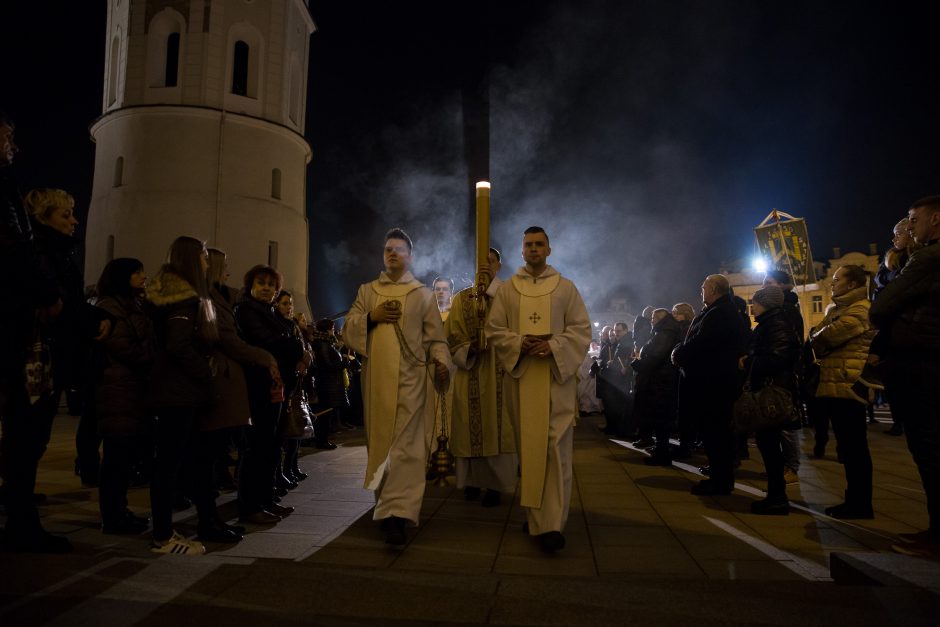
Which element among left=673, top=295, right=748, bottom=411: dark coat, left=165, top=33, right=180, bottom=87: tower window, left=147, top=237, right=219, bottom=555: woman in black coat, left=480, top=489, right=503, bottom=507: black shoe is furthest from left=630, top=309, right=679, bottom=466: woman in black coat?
left=165, top=33, right=180, bottom=87: tower window

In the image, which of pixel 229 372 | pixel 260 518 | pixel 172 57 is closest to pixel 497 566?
pixel 260 518

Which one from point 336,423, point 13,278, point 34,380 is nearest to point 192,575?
point 34,380

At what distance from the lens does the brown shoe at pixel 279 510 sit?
5.05 metres

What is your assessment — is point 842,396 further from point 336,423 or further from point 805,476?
point 336,423

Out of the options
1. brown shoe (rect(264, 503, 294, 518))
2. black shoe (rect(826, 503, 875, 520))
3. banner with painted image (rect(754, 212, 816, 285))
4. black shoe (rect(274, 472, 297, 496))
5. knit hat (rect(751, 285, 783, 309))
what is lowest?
black shoe (rect(826, 503, 875, 520))

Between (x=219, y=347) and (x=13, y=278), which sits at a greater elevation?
(x=13, y=278)

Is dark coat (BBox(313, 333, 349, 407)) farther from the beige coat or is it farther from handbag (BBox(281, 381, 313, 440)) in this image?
the beige coat

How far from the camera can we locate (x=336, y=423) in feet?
36.9

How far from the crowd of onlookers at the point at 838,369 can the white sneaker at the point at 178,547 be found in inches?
163

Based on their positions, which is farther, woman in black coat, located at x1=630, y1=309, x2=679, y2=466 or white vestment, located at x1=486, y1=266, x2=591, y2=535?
woman in black coat, located at x1=630, y1=309, x2=679, y2=466

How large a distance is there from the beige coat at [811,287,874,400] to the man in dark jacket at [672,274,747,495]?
0.75 metres

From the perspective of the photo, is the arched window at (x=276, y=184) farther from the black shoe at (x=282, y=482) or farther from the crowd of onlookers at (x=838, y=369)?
the black shoe at (x=282, y=482)

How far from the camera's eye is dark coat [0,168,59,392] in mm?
3223

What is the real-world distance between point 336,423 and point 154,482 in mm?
7407
